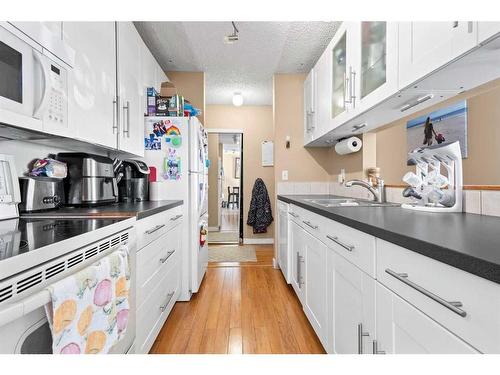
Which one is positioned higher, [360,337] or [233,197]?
[233,197]

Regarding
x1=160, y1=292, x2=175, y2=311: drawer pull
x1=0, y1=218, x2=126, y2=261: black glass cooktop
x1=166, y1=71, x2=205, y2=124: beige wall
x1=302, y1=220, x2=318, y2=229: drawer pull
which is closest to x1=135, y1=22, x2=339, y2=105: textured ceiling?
x1=166, y1=71, x2=205, y2=124: beige wall

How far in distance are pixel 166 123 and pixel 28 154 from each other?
110cm

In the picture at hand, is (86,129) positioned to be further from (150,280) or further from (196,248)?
(196,248)

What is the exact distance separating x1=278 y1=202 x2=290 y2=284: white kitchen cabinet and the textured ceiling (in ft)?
5.32

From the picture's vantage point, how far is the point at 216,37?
8.43 feet

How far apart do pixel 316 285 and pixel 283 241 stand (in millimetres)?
1220

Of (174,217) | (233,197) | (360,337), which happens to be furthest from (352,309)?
(233,197)

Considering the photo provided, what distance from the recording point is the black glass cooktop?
0.69 m

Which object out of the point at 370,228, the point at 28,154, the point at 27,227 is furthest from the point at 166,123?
the point at 370,228

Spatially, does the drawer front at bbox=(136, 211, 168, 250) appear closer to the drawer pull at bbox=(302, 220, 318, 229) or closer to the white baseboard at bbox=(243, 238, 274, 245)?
the drawer pull at bbox=(302, 220, 318, 229)

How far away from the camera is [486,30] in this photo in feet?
2.71

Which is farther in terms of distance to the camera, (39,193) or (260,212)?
(260,212)

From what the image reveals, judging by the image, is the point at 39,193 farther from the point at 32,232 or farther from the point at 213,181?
the point at 213,181

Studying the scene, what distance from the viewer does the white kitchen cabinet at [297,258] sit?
6.80 ft
